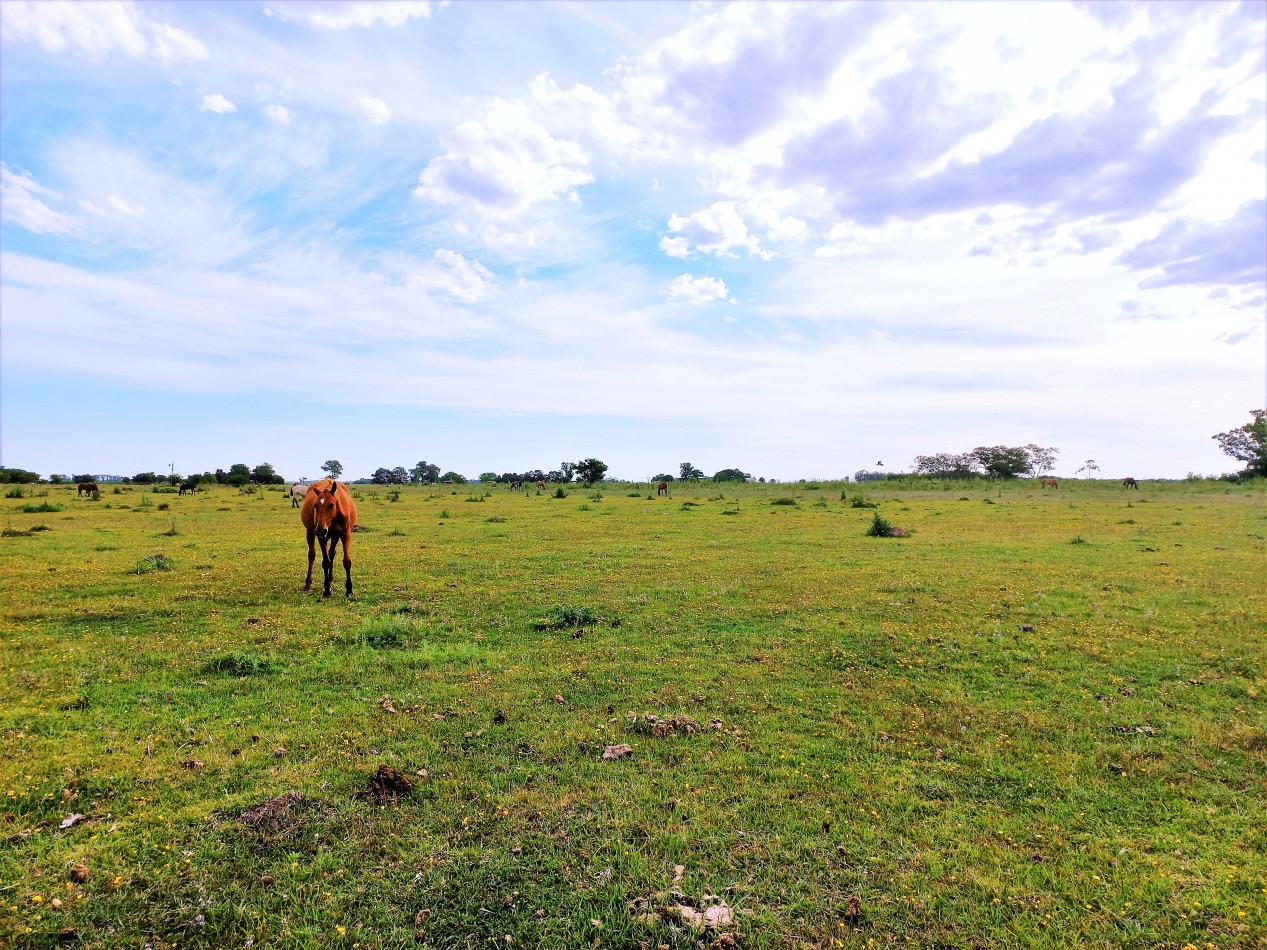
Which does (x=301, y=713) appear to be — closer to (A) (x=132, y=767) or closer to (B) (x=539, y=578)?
(A) (x=132, y=767)

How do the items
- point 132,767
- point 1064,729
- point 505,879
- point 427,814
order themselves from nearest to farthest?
point 505,879 → point 427,814 → point 132,767 → point 1064,729

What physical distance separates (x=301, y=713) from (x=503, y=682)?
2.35m

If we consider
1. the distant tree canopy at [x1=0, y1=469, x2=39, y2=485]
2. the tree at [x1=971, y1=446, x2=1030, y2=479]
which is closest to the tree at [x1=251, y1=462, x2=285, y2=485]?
the distant tree canopy at [x1=0, y1=469, x2=39, y2=485]

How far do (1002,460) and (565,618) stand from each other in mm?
103385

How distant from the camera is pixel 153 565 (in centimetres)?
1505

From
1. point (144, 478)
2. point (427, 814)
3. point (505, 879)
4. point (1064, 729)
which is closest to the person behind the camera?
point (505, 879)

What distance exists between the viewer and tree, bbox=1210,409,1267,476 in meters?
69.5

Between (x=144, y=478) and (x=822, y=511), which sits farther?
(x=144, y=478)

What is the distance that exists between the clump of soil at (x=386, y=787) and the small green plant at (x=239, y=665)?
12.4 ft

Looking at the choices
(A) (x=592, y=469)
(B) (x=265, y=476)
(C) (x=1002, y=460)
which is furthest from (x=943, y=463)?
(B) (x=265, y=476)

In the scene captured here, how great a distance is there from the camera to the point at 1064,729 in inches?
273

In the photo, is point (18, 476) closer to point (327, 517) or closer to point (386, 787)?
point (327, 517)

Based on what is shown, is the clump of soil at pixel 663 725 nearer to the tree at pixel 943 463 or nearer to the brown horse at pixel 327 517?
the brown horse at pixel 327 517

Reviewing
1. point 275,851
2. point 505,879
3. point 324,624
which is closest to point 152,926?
point 275,851
